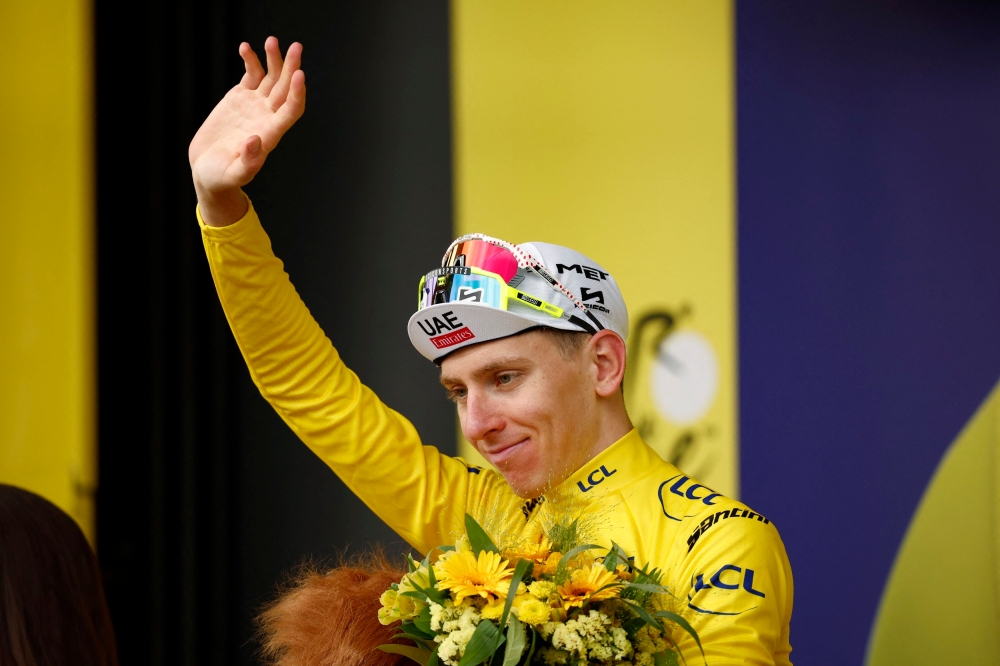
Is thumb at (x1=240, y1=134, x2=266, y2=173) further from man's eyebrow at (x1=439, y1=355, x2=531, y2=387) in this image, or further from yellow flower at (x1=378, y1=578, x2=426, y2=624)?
yellow flower at (x1=378, y1=578, x2=426, y2=624)

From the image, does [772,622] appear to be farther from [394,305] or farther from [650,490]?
[394,305]

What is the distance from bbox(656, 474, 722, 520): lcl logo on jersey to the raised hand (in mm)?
936

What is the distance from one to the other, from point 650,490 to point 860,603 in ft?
5.06

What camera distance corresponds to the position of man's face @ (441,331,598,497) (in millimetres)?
1756

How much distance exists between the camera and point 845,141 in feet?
10.1

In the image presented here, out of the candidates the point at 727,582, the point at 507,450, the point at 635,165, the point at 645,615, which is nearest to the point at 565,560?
the point at 645,615

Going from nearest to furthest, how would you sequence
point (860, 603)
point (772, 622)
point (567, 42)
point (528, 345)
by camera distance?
point (772, 622), point (528, 345), point (860, 603), point (567, 42)

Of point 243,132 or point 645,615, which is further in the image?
point 243,132

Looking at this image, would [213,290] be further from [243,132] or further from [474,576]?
[474,576]

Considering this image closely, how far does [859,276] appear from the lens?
120 inches

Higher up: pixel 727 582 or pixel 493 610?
pixel 493 610

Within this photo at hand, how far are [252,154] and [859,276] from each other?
6.83 ft

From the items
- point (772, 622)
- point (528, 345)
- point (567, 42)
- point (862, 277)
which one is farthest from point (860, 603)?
point (567, 42)

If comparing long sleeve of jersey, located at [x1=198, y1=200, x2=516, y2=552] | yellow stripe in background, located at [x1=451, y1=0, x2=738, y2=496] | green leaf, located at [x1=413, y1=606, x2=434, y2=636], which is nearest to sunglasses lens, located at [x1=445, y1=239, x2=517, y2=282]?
long sleeve of jersey, located at [x1=198, y1=200, x2=516, y2=552]
